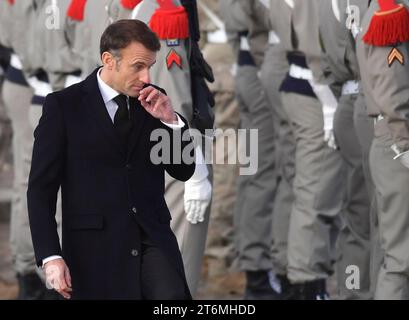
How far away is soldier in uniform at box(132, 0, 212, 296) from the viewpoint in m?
7.41

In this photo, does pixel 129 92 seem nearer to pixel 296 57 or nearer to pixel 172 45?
pixel 172 45

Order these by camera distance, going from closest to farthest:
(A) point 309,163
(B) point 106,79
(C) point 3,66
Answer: (B) point 106,79 → (A) point 309,163 → (C) point 3,66

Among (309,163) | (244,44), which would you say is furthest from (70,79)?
(309,163)

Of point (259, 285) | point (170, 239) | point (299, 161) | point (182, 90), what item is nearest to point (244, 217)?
point (259, 285)

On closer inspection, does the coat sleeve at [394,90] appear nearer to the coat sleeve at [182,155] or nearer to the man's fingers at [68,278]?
the coat sleeve at [182,155]

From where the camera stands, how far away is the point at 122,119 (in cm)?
597

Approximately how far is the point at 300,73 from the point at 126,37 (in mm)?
3066

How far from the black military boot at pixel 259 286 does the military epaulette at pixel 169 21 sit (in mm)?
2651

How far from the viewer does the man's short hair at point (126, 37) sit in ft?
19.4

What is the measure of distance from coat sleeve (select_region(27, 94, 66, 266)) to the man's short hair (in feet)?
1.08

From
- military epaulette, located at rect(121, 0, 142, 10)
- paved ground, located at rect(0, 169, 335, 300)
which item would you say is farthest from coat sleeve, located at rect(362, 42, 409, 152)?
paved ground, located at rect(0, 169, 335, 300)

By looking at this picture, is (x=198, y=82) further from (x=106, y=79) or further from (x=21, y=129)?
(x=21, y=129)
